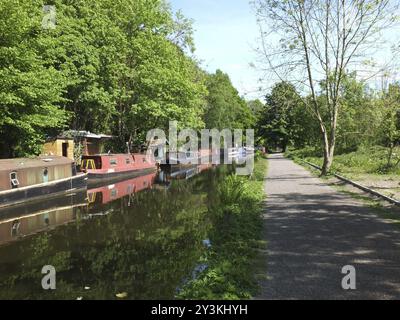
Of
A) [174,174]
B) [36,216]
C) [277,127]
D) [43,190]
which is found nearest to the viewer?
[36,216]

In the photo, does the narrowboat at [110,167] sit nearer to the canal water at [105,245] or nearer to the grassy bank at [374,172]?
the canal water at [105,245]

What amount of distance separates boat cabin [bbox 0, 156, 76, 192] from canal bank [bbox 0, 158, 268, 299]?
2669mm

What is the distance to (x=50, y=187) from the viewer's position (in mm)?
22203

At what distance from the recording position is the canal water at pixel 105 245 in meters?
8.50

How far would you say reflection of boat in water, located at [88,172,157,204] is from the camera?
22609mm

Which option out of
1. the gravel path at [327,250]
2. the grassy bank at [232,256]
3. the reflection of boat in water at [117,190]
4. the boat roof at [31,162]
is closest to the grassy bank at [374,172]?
the gravel path at [327,250]

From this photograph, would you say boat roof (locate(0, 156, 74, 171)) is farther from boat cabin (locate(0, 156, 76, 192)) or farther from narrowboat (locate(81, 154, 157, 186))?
narrowboat (locate(81, 154, 157, 186))

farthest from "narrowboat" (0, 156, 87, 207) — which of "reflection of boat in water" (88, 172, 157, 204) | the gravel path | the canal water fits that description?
the gravel path

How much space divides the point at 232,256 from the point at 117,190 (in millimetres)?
18257

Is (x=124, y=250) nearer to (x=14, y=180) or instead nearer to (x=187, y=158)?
(x=14, y=180)

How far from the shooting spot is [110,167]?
30672mm

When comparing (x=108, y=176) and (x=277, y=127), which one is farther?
(x=277, y=127)

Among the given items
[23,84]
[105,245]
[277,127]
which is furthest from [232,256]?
[277,127]
